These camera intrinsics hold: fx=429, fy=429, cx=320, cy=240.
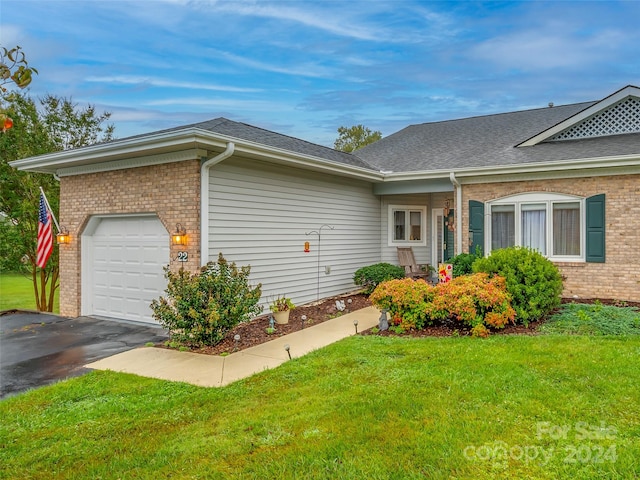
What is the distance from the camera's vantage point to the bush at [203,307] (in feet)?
Result: 20.6

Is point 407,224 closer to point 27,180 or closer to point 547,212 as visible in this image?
point 547,212

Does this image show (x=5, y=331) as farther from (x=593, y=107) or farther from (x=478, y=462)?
(x=593, y=107)

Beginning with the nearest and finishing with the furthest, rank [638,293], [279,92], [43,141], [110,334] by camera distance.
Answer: [110,334], [638,293], [43,141], [279,92]

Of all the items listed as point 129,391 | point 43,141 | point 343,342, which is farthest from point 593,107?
point 43,141

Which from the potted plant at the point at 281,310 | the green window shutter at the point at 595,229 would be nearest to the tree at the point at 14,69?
the potted plant at the point at 281,310

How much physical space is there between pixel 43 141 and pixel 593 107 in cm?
1423

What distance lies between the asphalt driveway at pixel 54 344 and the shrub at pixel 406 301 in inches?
149

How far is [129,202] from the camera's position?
812 cm

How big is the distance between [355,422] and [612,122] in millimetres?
10150

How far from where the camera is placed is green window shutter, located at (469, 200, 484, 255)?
1022cm

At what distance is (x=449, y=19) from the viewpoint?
35.1ft

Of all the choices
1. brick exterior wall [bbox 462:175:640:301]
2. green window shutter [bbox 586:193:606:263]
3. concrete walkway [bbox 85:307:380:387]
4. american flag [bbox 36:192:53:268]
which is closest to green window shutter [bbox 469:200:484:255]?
brick exterior wall [bbox 462:175:640:301]

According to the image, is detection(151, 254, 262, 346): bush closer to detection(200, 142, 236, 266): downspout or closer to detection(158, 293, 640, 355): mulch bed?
detection(158, 293, 640, 355): mulch bed

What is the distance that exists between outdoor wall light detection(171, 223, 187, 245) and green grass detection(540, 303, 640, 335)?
5.95 meters
